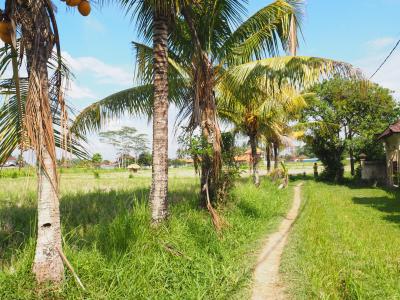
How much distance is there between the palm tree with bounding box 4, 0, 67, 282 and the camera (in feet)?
11.5

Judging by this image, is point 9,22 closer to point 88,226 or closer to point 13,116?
point 13,116

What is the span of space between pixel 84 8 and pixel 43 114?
119 cm

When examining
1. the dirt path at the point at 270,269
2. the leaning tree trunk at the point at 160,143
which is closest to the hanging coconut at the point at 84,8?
the leaning tree trunk at the point at 160,143

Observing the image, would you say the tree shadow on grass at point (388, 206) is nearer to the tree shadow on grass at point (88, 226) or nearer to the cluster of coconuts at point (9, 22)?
→ the tree shadow on grass at point (88, 226)

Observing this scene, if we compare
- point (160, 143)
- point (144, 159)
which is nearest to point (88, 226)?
point (160, 143)

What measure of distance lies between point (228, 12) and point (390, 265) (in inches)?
238

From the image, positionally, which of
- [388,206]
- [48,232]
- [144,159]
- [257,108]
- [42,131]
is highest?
[144,159]

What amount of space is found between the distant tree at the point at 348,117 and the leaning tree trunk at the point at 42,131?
2088 centimetres

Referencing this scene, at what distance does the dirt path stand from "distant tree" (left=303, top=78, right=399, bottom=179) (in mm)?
16660

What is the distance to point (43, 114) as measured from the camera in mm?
3562

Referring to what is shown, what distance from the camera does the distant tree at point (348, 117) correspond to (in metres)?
22.9

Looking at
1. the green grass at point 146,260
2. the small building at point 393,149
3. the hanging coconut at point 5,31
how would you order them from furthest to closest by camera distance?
the small building at point 393,149 < the green grass at point 146,260 < the hanging coconut at point 5,31

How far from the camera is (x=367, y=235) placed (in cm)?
757

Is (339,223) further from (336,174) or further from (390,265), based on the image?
(336,174)
